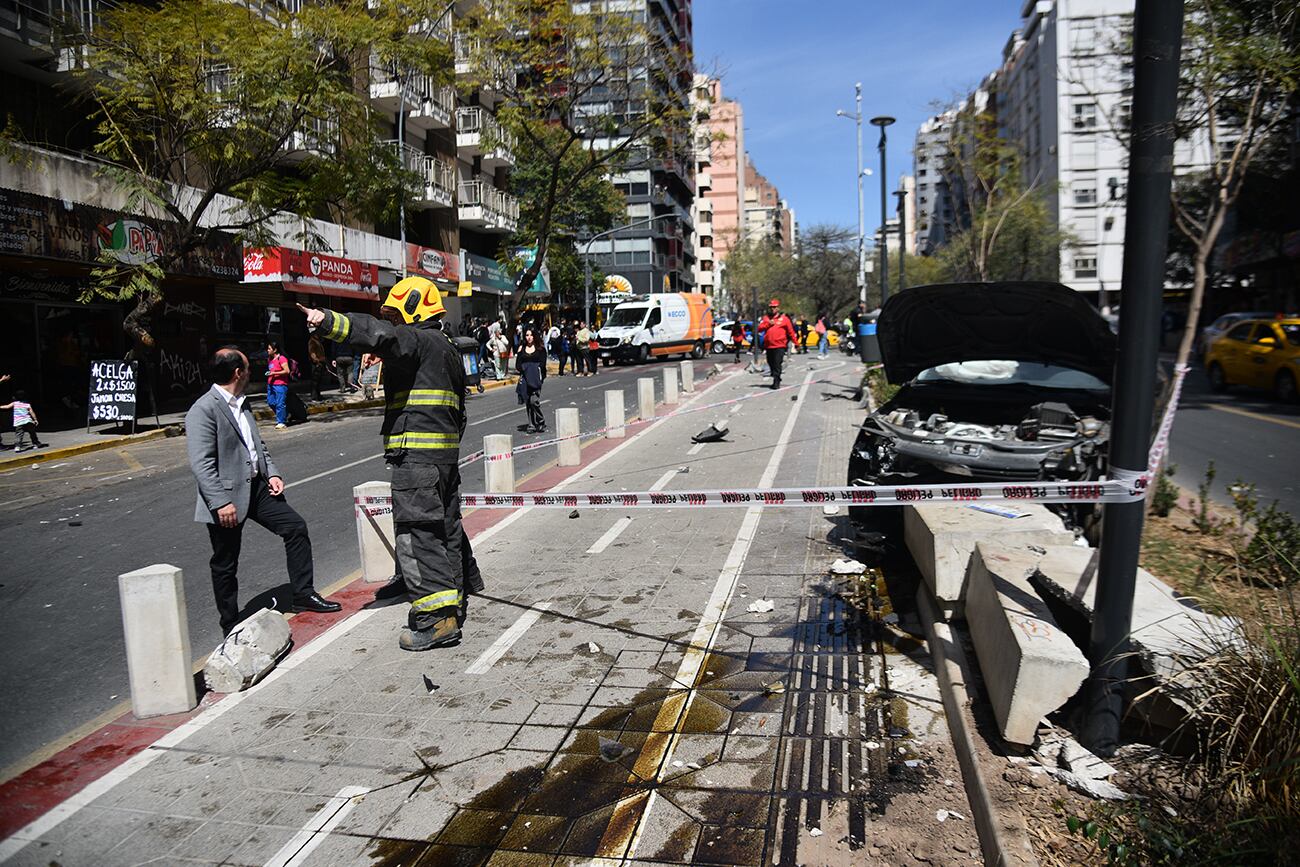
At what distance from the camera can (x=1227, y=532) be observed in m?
6.85

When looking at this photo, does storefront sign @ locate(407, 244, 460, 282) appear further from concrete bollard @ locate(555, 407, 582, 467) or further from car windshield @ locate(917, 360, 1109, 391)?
car windshield @ locate(917, 360, 1109, 391)

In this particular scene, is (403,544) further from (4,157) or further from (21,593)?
(4,157)

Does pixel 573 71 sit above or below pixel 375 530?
above

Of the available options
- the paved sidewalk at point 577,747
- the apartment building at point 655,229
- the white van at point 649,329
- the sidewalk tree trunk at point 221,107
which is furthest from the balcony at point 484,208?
the paved sidewalk at point 577,747

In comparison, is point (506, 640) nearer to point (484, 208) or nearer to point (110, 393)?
point (110, 393)

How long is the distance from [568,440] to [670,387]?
810 centimetres

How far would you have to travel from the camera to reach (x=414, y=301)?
5703 millimetres

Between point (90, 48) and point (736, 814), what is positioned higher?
point (90, 48)

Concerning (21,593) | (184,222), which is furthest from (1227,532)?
(184,222)

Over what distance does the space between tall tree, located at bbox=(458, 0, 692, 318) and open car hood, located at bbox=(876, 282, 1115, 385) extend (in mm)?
19532

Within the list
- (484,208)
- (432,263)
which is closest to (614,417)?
(432,263)

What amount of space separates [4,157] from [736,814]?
18.6 m

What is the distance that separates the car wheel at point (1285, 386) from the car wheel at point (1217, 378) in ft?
7.69

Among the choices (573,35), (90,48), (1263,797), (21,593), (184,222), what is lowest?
(21,593)
